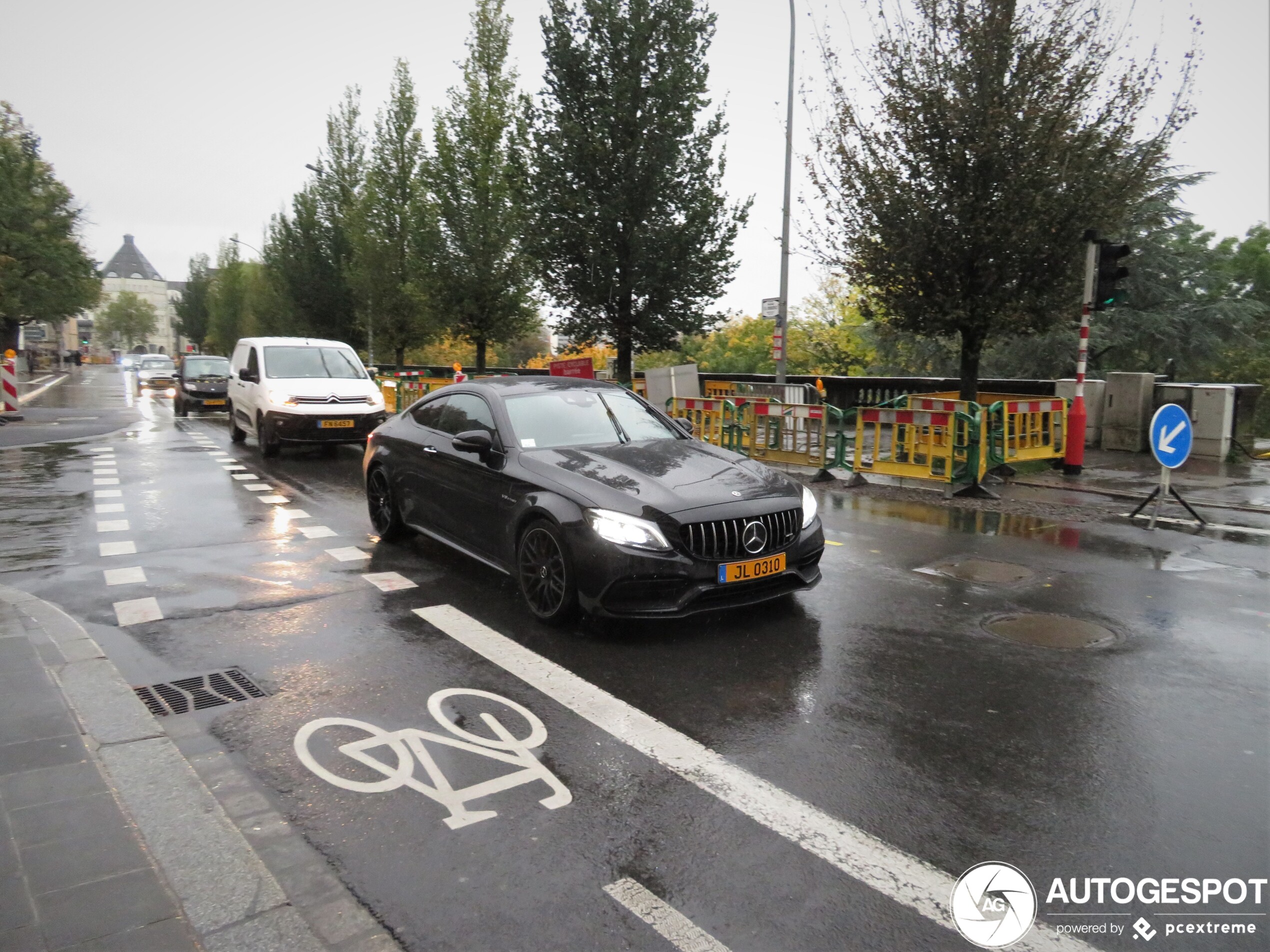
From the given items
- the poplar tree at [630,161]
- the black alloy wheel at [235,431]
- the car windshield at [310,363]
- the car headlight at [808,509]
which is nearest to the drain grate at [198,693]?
the car headlight at [808,509]

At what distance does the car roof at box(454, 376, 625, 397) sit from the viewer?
281 inches

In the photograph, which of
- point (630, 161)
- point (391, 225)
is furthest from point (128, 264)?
point (630, 161)

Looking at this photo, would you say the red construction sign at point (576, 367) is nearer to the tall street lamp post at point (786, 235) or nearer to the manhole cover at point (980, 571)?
the tall street lamp post at point (786, 235)

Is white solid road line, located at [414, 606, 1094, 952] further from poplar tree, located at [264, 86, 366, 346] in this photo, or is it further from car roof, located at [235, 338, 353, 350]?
poplar tree, located at [264, 86, 366, 346]

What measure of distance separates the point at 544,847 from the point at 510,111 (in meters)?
28.1

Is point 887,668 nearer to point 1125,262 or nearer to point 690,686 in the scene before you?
point 690,686

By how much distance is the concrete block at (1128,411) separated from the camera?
1519 centimetres

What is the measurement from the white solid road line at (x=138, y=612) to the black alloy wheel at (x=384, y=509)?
2.19m

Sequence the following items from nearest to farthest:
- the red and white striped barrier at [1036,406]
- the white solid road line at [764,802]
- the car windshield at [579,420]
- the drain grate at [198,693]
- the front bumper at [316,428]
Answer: the white solid road line at [764,802], the drain grate at [198,693], the car windshield at [579,420], the red and white striped barrier at [1036,406], the front bumper at [316,428]

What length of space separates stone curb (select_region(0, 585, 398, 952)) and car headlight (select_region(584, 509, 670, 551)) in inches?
92.5

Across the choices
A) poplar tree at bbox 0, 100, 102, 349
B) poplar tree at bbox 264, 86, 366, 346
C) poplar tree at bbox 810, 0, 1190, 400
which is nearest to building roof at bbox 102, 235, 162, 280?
poplar tree at bbox 0, 100, 102, 349

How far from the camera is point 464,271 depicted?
27406mm

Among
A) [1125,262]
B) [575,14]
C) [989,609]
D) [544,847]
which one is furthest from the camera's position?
[1125,262]

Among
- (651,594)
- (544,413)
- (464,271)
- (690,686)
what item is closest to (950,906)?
(690,686)
